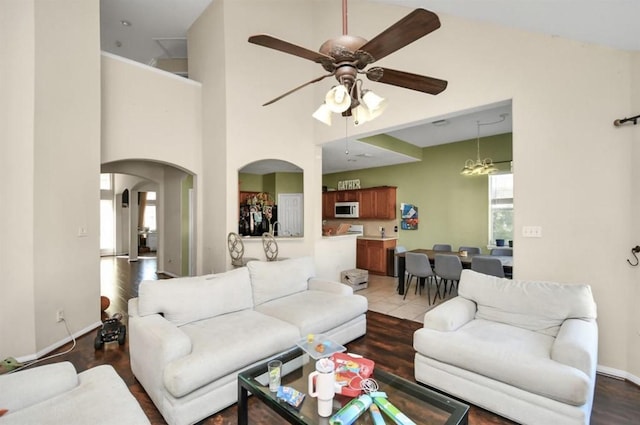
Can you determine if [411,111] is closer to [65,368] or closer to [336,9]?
[336,9]

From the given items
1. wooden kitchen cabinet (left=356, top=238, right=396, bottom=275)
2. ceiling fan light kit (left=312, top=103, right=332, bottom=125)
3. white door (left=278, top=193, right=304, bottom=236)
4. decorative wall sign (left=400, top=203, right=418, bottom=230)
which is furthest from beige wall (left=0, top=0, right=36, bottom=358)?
decorative wall sign (left=400, top=203, right=418, bottom=230)

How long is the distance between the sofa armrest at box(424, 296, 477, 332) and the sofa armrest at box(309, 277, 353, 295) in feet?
3.61

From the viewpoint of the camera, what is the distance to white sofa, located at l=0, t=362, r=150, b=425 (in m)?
1.32

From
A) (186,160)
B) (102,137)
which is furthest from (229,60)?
(102,137)

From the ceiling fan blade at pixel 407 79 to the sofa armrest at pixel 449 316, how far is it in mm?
1809

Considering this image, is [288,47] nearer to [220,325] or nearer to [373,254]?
[220,325]

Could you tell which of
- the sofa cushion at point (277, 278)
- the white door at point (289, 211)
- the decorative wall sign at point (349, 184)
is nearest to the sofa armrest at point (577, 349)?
the sofa cushion at point (277, 278)

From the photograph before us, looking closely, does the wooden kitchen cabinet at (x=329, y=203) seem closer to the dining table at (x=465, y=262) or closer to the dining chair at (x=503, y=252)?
the dining table at (x=465, y=262)

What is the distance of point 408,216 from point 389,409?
6.09 metres

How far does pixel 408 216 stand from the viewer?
7242 millimetres

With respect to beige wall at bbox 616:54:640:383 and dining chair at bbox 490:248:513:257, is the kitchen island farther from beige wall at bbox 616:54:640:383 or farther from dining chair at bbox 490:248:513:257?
beige wall at bbox 616:54:640:383

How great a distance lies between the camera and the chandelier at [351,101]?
2021 mm

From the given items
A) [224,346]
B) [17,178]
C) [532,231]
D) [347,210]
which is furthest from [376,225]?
[17,178]

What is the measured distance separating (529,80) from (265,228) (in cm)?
591
